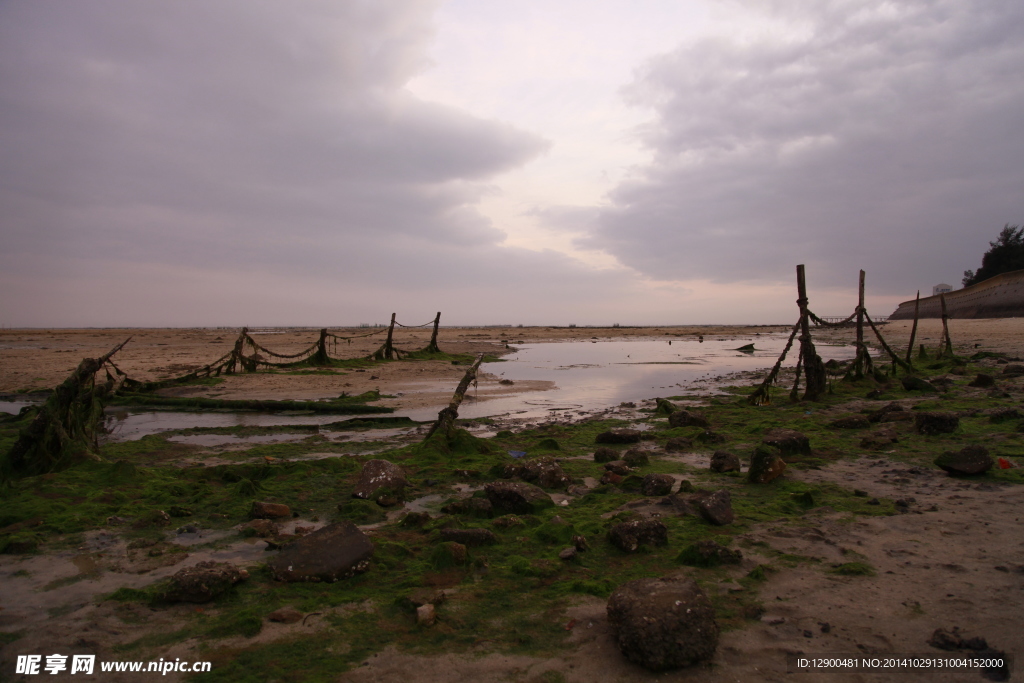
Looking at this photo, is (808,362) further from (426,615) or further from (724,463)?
(426,615)

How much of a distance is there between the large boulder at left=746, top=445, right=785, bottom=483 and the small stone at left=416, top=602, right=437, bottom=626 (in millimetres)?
4460

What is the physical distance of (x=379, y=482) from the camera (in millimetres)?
6039

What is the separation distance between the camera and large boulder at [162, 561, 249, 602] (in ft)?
11.7

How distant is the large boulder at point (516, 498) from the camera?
5371 mm

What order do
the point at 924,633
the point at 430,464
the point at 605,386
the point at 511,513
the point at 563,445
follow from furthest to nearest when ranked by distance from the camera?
1. the point at 605,386
2. the point at 563,445
3. the point at 430,464
4. the point at 511,513
5. the point at 924,633

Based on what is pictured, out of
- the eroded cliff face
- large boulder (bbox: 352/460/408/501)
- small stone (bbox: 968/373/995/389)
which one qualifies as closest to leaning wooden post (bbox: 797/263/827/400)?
small stone (bbox: 968/373/995/389)

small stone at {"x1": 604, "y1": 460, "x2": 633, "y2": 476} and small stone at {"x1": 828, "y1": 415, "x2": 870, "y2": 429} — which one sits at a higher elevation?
small stone at {"x1": 828, "y1": 415, "x2": 870, "y2": 429}

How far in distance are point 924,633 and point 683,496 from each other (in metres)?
2.56

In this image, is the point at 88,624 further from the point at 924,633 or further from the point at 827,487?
the point at 827,487

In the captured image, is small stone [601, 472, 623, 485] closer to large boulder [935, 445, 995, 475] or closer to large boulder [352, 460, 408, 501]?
large boulder [352, 460, 408, 501]

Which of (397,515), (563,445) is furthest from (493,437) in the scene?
(397,515)

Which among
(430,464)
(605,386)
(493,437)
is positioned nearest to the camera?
(430,464)

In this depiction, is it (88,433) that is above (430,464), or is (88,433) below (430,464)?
above

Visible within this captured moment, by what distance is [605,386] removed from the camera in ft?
57.4
